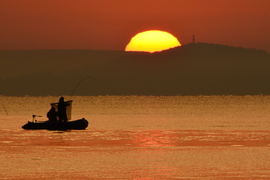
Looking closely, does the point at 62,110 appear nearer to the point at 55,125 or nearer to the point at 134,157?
the point at 55,125

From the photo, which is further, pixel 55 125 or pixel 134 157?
pixel 55 125

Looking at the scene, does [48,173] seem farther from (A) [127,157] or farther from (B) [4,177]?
(A) [127,157]

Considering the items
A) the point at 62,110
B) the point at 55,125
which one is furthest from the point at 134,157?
the point at 62,110

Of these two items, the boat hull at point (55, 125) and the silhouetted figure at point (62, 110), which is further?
the silhouetted figure at point (62, 110)

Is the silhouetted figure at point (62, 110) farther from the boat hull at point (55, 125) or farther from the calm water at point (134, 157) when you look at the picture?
the calm water at point (134, 157)

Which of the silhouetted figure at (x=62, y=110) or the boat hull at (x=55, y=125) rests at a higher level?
the silhouetted figure at (x=62, y=110)

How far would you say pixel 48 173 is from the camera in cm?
1995

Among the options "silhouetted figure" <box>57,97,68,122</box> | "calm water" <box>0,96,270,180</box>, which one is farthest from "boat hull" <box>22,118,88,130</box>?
"calm water" <box>0,96,270,180</box>

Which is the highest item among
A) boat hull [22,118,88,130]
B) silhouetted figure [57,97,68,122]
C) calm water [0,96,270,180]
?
silhouetted figure [57,97,68,122]

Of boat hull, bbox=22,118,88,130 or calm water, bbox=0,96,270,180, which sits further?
boat hull, bbox=22,118,88,130

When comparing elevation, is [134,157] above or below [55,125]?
below

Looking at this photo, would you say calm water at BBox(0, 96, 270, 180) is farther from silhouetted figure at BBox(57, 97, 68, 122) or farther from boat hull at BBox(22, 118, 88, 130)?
silhouetted figure at BBox(57, 97, 68, 122)

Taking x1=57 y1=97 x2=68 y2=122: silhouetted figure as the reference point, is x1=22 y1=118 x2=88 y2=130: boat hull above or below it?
below

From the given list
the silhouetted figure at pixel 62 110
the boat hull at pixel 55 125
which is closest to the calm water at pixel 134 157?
the boat hull at pixel 55 125
